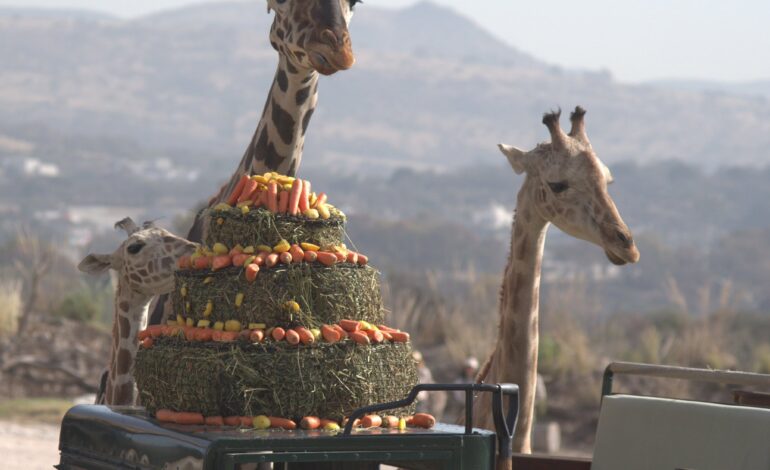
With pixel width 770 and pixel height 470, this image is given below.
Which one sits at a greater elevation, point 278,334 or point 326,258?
point 326,258

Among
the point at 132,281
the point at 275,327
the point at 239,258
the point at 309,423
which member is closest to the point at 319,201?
the point at 239,258

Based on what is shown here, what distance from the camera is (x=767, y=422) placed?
239 inches

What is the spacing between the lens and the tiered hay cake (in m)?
5.63

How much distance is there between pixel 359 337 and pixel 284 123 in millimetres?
3031

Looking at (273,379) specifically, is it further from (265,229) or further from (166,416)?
(265,229)

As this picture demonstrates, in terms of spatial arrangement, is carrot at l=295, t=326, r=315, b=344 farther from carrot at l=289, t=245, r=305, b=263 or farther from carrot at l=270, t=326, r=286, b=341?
carrot at l=289, t=245, r=305, b=263

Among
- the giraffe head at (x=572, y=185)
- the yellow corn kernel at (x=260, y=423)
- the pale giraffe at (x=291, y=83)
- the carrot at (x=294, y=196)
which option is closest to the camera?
the yellow corn kernel at (x=260, y=423)

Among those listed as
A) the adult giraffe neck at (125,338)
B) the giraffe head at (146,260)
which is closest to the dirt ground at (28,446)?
the adult giraffe neck at (125,338)

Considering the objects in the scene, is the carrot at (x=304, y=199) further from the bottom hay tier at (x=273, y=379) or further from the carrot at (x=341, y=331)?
the bottom hay tier at (x=273, y=379)

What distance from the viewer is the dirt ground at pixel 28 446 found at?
52.3ft

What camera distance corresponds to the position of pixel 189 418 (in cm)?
567

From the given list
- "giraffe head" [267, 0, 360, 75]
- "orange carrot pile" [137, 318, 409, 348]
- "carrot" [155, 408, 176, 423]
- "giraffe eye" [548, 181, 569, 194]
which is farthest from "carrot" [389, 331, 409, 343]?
"giraffe eye" [548, 181, 569, 194]

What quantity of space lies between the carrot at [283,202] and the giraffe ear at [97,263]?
2.53 m

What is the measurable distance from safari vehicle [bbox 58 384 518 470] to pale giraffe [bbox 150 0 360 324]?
2.46 metres
